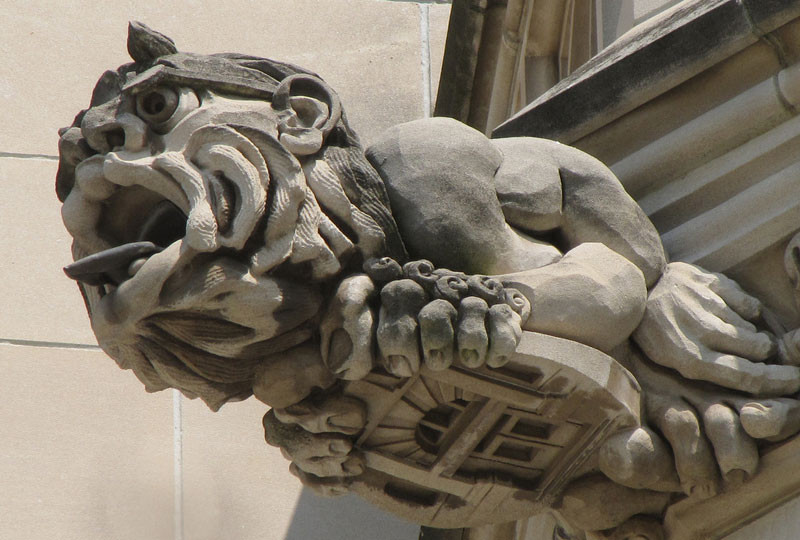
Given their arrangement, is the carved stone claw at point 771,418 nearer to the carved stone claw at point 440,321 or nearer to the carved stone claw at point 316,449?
the carved stone claw at point 440,321

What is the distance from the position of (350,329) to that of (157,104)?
45cm

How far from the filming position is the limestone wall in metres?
3.70

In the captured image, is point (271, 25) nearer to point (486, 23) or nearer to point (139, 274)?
point (486, 23)

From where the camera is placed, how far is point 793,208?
2.86 m

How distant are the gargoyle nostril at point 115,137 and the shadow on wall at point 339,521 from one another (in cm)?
141

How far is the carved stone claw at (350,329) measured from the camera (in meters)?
2.51

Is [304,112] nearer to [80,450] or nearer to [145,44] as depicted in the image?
[145,44]

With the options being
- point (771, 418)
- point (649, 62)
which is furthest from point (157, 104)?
point (771, 418)

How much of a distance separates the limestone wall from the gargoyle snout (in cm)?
131

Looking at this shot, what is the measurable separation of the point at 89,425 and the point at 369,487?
119 cm

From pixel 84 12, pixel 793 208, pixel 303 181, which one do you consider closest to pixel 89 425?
pixel 84 12

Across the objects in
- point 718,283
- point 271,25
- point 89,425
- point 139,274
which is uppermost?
point 139,274

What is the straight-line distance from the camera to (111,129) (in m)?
2.57

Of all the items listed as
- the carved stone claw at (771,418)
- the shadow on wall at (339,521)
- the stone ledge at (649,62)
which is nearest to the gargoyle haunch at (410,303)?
the carved stone claw at (771,418)
